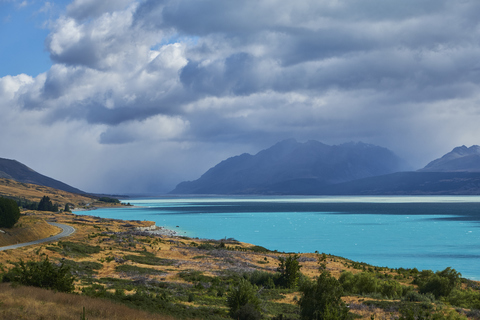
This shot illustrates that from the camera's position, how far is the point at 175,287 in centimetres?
3192

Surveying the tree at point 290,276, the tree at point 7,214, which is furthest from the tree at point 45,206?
the tree at point 290,276

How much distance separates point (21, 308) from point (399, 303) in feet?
72.9

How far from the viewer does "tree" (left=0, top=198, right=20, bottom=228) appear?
55156mm

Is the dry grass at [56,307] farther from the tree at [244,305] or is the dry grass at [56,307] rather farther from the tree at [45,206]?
the tree at [45,206]

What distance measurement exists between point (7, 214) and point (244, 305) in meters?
46.0

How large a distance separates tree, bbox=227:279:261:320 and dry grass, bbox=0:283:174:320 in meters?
4.59

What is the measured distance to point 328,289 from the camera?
69.4ft

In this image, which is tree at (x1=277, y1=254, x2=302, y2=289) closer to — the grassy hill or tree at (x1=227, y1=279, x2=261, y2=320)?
the grassy hill

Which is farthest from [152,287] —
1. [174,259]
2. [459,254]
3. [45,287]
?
[459,254]

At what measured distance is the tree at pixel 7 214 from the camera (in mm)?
55156

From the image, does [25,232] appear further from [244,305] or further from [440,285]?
[440,285]

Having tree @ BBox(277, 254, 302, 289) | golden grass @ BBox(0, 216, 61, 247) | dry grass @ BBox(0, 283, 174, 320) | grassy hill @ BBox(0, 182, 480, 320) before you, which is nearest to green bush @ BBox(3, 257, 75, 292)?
grassy hill @ BBox(0, 182, 480, 320)

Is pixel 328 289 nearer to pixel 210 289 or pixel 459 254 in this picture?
pixel 210 289

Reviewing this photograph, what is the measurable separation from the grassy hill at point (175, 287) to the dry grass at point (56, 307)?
1.5 inches
